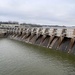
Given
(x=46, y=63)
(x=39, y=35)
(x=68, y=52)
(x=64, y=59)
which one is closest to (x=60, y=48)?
(x=68, y=52)

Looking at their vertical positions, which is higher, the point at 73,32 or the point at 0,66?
the point at 73,32

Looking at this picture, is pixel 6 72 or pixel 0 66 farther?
pixel 0 66

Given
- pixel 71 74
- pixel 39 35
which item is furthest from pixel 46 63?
pixel 39 35

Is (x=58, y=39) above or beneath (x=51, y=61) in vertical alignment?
above

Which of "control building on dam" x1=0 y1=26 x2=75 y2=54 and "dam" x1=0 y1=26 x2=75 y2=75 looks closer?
"dam" x1=0 y1=26 x2=75 y2=75

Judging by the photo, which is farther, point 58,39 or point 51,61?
point 58,39

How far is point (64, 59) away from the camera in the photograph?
23.2 m

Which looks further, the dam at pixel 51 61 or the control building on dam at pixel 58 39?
the control building on dam at pixel 58 39

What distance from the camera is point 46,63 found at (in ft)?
69.5

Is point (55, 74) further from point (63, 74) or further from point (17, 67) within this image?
point (17, 67)

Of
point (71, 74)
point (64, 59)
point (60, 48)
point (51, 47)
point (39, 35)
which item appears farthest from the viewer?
point (39, 35)

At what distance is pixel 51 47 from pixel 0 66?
1446 cm

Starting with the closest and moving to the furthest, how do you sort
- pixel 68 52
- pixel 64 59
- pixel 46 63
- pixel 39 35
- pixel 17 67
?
pixel 17 67
pixel 46 63
pixel 64 59
pixel 68 52
pixel 39 35

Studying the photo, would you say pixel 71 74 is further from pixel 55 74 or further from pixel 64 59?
pixel 64 59
